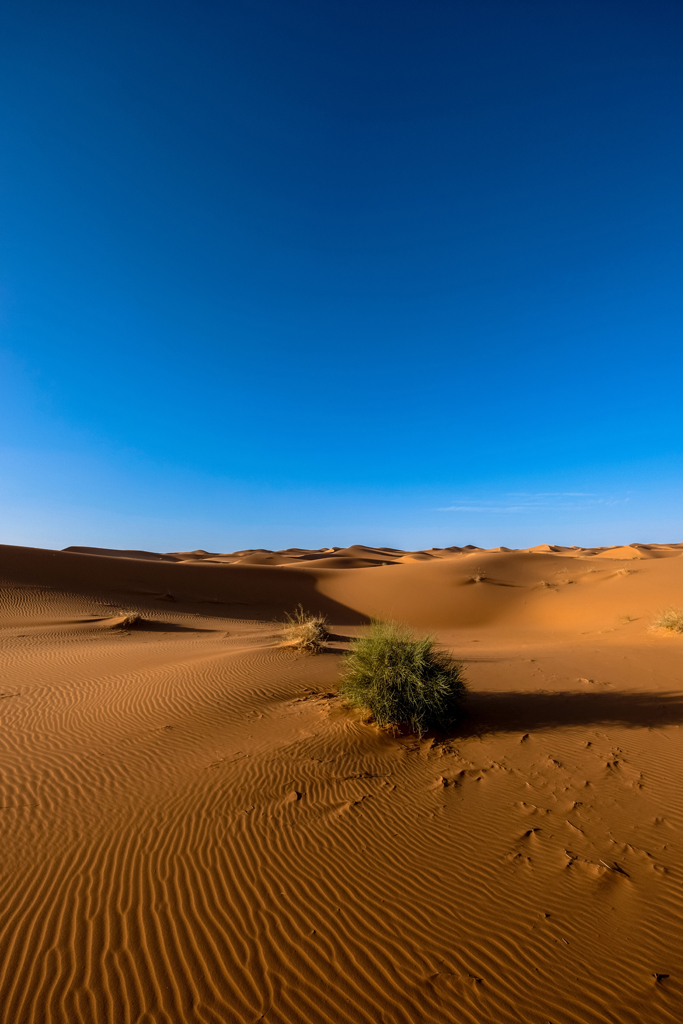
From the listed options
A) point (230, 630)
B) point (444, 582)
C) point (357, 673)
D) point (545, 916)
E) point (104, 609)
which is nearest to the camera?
point (545, 916)

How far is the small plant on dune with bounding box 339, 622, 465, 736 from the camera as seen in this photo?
6.96m

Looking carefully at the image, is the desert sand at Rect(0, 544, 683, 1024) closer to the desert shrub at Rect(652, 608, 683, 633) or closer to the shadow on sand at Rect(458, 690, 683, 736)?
the shadow on sand at Rect(458, 690, 683, 736)

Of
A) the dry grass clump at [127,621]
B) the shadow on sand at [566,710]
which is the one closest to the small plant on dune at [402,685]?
the shadow on sand at [566,710]

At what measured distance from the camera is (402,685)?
23.4 ft

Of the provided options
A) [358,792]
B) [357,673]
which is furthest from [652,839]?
[357,673]

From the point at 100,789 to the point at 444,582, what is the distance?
2325 centimetres

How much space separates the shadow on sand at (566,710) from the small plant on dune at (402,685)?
52 centimetres

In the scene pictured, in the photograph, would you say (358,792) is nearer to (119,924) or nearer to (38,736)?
(119,924)

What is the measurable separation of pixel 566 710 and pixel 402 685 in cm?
312

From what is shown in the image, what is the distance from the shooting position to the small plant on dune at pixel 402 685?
22.9 ft

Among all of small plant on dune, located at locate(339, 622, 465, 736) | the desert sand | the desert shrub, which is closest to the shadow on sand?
the desert sand

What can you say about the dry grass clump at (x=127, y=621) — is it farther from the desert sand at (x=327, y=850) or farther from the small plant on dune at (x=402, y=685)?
the small plant on dune at (x=402, y=685)

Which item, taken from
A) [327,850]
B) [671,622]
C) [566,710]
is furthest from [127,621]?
[671,622]

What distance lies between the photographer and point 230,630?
1709 centimetres
